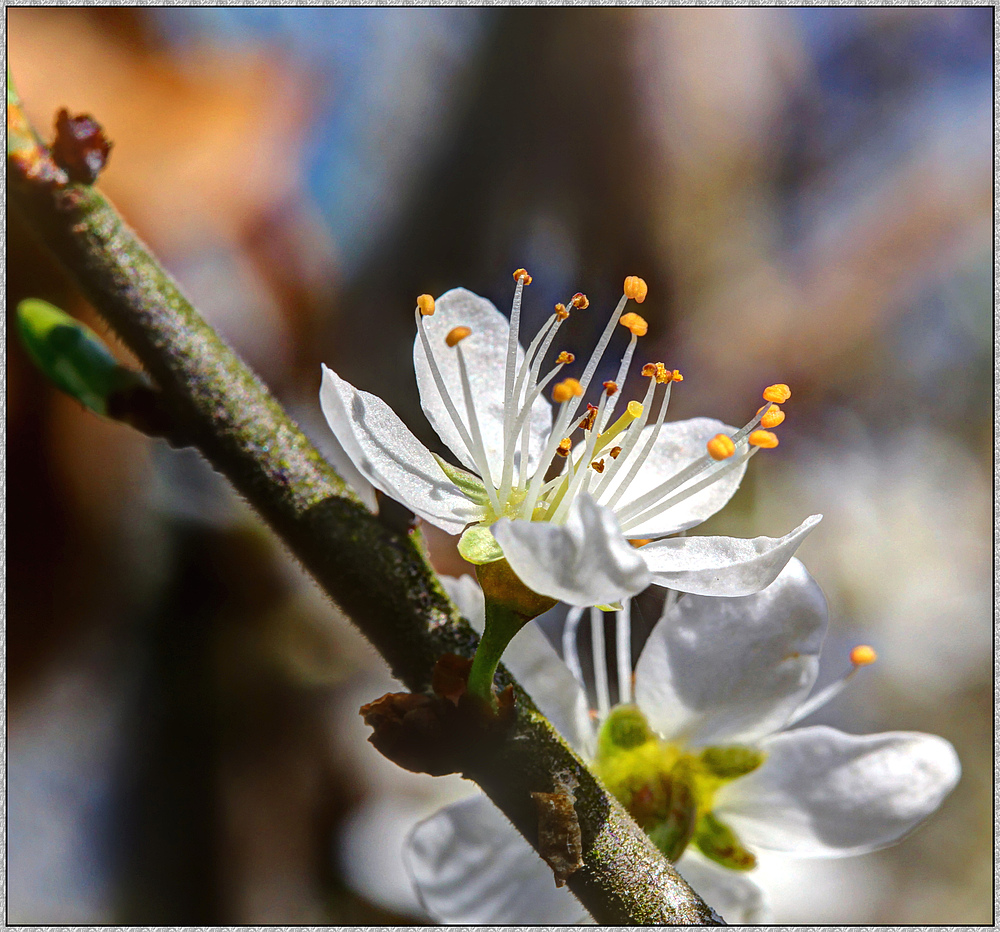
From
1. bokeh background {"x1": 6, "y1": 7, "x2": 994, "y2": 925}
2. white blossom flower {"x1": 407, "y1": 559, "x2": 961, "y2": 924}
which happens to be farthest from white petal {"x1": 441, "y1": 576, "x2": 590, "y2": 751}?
bokeh background {"x1": 6, "y1": 7, "x2": 994, "y2": 925}

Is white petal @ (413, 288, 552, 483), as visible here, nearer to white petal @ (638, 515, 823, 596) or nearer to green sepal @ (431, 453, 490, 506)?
green sepal @ (431, 453, 490, 506)

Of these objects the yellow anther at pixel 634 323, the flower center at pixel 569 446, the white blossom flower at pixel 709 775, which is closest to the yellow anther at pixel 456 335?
the flower center at pixel 569 446

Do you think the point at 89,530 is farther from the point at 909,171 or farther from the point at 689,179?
the point at 909,171

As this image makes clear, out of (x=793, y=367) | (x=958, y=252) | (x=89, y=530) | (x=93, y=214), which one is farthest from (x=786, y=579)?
(x=958, y=252)

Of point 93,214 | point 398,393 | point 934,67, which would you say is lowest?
point 934,67

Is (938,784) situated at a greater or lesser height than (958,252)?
greater

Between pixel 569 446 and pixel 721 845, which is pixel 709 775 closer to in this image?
pixel 721 845

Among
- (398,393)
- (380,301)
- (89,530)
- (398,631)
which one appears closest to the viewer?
(398,631)
